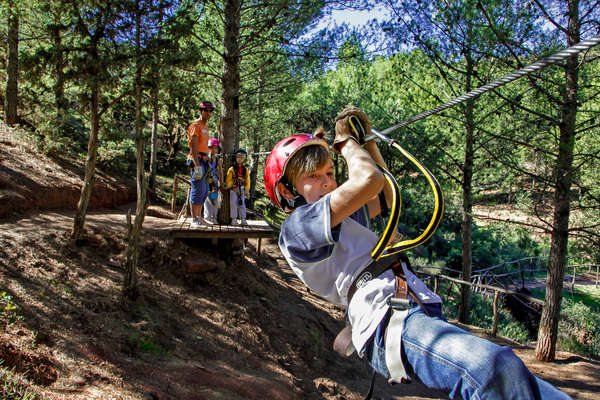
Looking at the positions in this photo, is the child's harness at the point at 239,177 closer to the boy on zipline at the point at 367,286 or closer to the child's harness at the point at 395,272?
the boy on zipline at the point at 367,286

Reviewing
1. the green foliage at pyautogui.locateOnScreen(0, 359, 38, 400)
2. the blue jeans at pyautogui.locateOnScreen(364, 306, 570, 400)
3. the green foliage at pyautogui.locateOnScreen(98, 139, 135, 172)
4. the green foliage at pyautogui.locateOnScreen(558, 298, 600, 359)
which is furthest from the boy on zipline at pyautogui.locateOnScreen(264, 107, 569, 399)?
the green foliage at pyautogui.locateOnScreen(98, 139, 135, 172)

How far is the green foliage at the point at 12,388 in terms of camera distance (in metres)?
3.20

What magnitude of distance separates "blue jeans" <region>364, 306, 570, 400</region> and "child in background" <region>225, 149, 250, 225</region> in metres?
6.30

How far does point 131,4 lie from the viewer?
6.41 meters

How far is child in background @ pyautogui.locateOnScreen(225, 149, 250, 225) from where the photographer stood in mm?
7777

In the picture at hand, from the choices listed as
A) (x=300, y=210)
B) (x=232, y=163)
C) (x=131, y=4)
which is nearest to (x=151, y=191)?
(x=232, y=163)

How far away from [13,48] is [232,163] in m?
7.26

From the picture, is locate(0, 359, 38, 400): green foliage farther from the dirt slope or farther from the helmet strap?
the dirt slope

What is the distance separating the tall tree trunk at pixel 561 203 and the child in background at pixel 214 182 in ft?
18.4

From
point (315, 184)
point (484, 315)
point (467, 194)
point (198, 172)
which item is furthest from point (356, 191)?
point (484, 315)

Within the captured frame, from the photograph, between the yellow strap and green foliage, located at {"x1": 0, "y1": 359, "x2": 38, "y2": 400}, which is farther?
green foliage, located at {"x1": 0, "y1": 359, "x2": 38, "y2": 400}

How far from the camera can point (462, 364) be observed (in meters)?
1.52

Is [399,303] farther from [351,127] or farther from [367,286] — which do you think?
[351,127]

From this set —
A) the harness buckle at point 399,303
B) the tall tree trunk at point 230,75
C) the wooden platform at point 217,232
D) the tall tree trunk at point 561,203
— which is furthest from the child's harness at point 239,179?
the harness buckle at point 399,303
